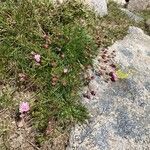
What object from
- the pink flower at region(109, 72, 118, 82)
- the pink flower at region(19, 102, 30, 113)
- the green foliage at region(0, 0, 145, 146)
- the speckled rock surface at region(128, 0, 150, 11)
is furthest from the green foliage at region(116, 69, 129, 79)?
the speckled rock surface at region(128, 0, 150, 11)

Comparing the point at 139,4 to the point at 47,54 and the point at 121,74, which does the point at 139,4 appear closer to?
the point at 121,74

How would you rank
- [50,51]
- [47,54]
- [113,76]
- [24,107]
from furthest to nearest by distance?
1. [113,76]
2. [50,51]
3. [47,54]
4. [24,107]

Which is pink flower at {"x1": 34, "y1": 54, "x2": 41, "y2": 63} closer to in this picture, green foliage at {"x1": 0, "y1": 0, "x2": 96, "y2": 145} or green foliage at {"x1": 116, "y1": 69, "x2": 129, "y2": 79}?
green foliage at {"x1": 0, "y1": 0, "x2": 96, "y2": 145}

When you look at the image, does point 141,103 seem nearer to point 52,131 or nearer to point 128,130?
point 128,130

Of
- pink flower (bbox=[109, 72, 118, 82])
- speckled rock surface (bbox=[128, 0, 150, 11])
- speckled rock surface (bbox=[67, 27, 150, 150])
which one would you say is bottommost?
speckled rock surface (bbox=[128, 0, 150, 11])

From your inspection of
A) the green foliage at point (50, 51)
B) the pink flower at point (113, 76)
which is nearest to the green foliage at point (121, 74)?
the green foliage at point (50, 51)

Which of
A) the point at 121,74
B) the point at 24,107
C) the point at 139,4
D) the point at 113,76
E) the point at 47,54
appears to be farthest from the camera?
the point at 139,4

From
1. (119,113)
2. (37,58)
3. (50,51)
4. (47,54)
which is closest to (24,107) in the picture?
(37,58)

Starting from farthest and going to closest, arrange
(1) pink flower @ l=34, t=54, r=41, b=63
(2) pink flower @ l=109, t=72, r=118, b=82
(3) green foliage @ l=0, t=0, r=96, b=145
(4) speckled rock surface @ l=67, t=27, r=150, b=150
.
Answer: (2) pink flower @ l=109, t=72, r=118, b=82 < (1) pink flower @ l=34, t=54, r=41, b=63 < (3) green foliage @ l=0, t=0, r=96, b=145 < (4) speckled rock surface @ l=67, t=27, r=150, b=150

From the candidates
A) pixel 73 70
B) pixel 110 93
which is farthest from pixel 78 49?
pixel 110 93

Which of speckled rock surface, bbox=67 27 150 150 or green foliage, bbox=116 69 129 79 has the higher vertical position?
green foliage, bbox=116 69 129 79
